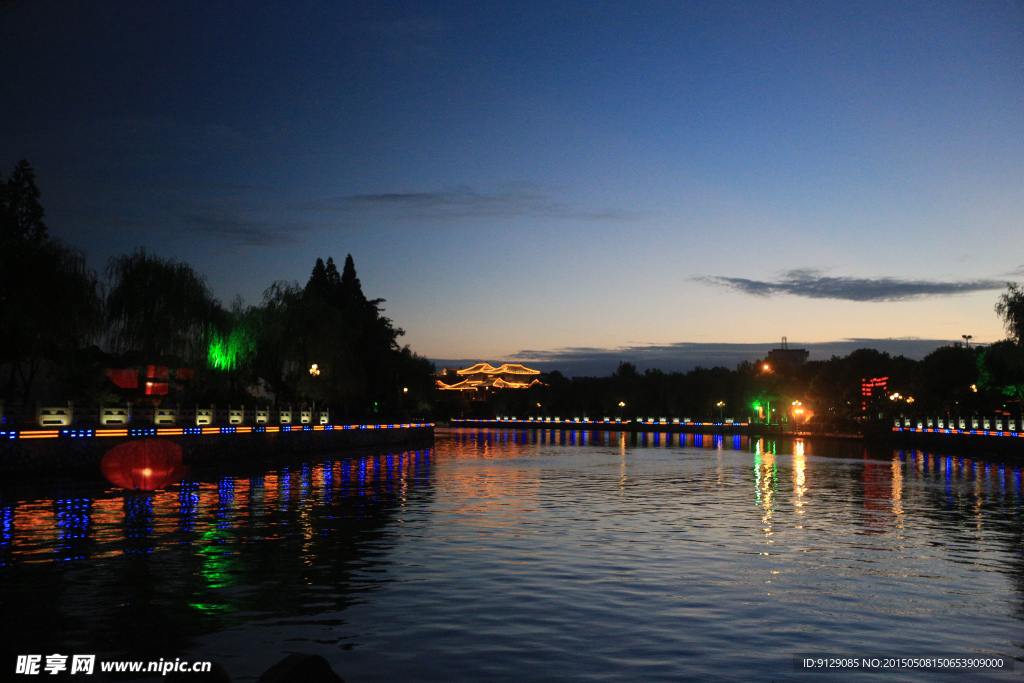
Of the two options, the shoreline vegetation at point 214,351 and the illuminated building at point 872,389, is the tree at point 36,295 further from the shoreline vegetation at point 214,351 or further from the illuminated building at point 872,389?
the illuminated building at point 872,389

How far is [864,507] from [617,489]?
759cm

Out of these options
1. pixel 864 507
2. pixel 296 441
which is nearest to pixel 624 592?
pixel 864 507

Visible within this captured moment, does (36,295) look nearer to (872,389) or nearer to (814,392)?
(872,389)

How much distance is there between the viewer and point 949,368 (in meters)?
85.0

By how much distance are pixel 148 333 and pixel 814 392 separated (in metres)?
94.0

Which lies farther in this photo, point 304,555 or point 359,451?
point 359,451

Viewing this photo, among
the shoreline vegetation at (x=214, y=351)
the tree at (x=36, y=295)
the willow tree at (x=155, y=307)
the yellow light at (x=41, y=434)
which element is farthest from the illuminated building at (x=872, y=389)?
the yellow light at (x=41, y=434)

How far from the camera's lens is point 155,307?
41406 millimetres

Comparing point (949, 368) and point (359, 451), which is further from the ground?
point (949, 368)

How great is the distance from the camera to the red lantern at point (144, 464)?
2853cm

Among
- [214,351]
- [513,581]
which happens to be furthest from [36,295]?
[513,581]

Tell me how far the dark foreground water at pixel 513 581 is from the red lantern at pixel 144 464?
3572mm

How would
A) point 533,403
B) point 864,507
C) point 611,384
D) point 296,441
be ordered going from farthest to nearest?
point 533,403, point 611,384, point 296,441, point 864,507

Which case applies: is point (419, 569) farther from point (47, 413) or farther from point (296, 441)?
point (296, 441)
